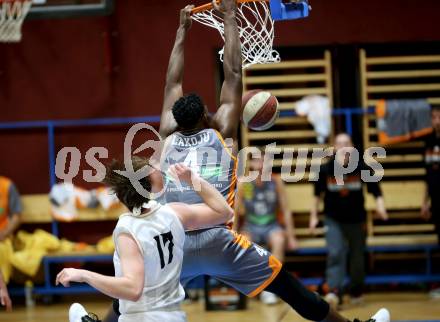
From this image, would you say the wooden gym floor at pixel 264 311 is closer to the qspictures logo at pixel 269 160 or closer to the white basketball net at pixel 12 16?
the qspictures logo at pixel 269 160

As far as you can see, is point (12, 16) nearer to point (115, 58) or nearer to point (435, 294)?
point (115, 58)

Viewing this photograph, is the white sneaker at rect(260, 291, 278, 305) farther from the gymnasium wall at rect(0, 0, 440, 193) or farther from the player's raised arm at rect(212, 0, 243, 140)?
the player's raised arm at rect(212, 0, 243, 140)

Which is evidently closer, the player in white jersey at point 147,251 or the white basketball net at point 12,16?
the player in white jersey at point 147,251

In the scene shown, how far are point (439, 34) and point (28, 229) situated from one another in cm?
564

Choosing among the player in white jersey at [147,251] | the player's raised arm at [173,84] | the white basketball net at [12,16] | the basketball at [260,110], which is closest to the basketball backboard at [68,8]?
the white basketball net at [12,16]

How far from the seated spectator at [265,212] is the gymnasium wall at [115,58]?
1327mm

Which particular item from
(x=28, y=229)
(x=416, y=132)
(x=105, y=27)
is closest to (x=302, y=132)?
(x=416, y=132)

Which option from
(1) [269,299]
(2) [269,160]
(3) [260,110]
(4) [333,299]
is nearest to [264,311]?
(1) [269,299]

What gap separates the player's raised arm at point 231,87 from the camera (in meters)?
5.63

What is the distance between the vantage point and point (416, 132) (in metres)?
9.70

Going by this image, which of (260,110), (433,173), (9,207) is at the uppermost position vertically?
(260,110)

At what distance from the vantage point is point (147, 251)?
13.1 ft

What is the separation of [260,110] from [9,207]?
4590 mm

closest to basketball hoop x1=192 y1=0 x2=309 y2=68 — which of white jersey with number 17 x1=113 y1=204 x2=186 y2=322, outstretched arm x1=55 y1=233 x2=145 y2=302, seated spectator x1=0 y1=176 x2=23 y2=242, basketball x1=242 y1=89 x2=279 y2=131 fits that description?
basketball x1=242 y1=89 x2=279 y2=131
